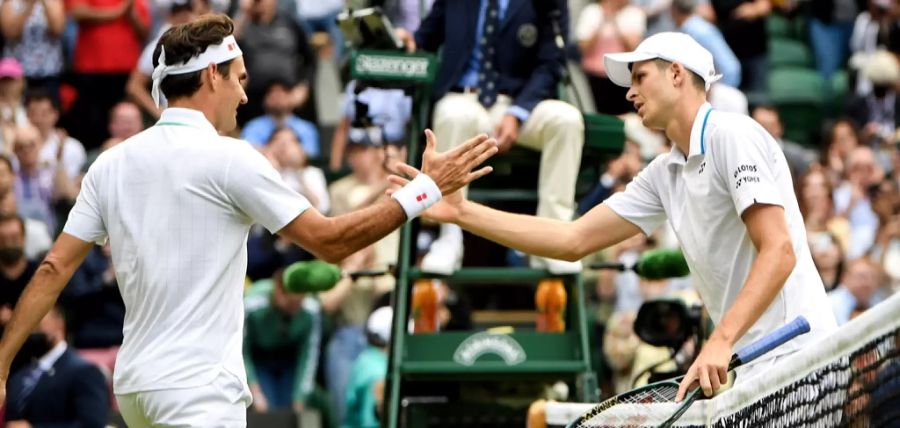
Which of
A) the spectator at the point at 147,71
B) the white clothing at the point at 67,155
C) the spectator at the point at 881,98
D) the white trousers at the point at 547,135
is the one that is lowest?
the white trousers at the point at 547,135

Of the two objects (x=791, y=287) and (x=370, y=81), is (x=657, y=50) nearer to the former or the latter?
(x=791, y=287)

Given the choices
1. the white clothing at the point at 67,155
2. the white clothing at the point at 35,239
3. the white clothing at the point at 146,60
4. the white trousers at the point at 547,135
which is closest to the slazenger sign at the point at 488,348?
the white trousers at the point at 547,135

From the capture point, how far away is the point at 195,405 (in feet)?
19.9

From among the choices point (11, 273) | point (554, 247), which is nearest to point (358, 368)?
point (11, 273)

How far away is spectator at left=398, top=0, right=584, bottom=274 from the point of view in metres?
10.0

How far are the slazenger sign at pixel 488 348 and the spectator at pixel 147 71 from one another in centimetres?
580

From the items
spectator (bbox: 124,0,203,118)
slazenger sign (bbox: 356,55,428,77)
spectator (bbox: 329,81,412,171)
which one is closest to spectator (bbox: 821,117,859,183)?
spectator (bbox: 329,81,412,171)

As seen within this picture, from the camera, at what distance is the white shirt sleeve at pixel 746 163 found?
6.52 m

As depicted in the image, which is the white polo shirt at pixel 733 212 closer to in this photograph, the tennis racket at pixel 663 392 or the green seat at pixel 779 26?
the tennis racket at pixel 663 392

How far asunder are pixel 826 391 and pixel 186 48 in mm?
2372

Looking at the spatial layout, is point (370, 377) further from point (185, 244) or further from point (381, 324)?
point (185, 244)

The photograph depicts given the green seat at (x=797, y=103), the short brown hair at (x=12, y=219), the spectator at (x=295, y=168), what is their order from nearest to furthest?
the short brown hair at (x=12, y=219), the spectator at (x=295, y=168), the green seat at (x=797, y=103)

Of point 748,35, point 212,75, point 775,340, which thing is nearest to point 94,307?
point 212,75

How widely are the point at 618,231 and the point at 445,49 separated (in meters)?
3.00
